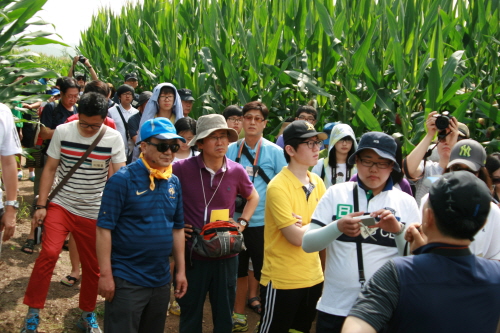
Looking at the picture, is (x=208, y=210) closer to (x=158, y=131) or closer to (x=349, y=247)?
(x=158, y=131)

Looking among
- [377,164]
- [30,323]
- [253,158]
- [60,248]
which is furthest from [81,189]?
[377,164]

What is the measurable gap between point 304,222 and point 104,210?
4.10 feet

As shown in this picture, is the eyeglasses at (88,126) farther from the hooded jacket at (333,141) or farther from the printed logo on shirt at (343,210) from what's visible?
the printed logo on shirt at (343,210)

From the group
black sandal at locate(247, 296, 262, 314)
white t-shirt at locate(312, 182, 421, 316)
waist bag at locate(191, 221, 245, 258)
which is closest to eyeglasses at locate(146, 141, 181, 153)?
waist bag at locate(191, 221, 245, 258)

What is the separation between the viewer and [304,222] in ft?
11.5

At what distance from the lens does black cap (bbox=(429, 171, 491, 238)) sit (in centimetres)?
179

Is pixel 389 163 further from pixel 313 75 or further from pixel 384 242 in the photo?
pixel 313 75

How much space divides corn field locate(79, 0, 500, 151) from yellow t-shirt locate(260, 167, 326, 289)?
214cm

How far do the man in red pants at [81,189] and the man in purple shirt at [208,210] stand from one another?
2.28 ft

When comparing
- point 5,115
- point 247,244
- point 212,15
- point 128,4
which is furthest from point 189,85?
point 128,4

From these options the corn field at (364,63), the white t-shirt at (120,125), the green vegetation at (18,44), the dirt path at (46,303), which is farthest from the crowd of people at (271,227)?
the white t-shirt at (120,125)

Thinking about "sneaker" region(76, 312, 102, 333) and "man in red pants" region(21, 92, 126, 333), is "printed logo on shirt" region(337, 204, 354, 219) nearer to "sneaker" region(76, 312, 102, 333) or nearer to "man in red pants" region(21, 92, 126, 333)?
"man in red pants" region(21, 92, 126, 333)

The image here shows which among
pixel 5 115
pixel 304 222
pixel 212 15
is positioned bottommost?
pixel 304 222

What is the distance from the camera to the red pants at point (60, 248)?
4.04 metres
